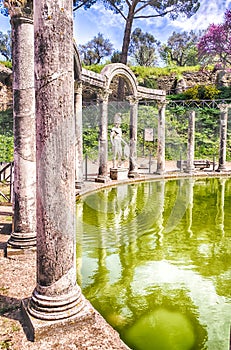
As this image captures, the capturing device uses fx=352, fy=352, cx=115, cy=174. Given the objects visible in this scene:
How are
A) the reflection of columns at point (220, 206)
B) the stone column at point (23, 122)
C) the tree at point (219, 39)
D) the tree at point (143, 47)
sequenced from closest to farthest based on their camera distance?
the stone column at point (23, 122), the reflection of columns at point (220, 206), the tree at point (219, 39), the tree at point (143, 47)

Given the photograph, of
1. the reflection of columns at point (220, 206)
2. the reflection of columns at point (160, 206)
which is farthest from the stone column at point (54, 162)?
the reflection of columns at point (220, 206)

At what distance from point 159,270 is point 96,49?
3664 centimetres

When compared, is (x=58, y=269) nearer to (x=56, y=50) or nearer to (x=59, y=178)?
(x=59, y=178)

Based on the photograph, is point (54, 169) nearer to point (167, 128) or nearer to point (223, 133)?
point (223, 133)

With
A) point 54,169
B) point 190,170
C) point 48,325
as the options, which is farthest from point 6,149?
point 48,325

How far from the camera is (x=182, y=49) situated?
136ft

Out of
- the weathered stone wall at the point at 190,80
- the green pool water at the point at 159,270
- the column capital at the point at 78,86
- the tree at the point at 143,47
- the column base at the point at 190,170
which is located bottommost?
the green pool water at the point at 159,270

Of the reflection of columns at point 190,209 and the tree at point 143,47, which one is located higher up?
the tree at point 143,47

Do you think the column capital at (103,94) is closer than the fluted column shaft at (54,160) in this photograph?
No

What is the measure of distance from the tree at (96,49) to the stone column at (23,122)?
34864mm

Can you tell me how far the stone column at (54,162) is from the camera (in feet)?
9.75

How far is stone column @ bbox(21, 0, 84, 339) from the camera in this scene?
9.75 feet

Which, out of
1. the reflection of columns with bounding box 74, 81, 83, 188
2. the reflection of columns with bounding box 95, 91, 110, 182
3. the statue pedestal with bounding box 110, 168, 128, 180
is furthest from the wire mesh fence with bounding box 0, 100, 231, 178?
the reflection of columns with bounding box 74, 81, 83, 188

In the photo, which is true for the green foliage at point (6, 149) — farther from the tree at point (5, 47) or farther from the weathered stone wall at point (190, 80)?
the tree at point (5, 47)
